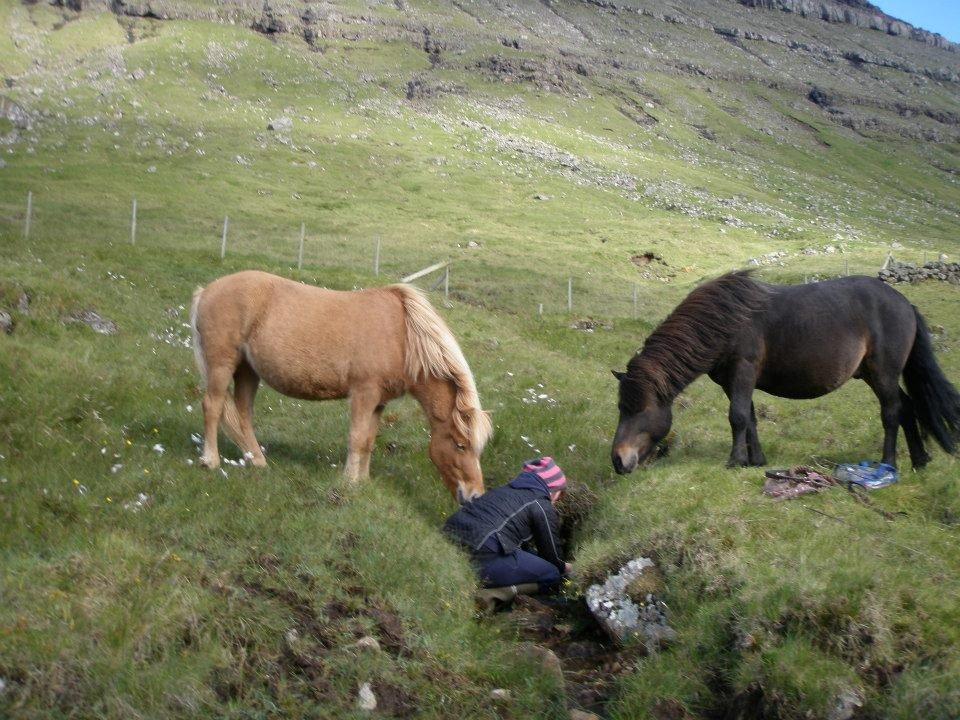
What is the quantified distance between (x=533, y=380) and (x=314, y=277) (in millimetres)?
8852

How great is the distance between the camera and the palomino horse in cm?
966

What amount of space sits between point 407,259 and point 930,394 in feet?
96.3

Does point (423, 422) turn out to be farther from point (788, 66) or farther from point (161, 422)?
point (788, 66)

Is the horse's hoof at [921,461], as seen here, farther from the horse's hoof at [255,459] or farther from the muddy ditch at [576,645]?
the horse's hoof at [255,459]

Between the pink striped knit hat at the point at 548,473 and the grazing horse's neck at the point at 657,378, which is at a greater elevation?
the grazing horse's neck at the point at 657,378

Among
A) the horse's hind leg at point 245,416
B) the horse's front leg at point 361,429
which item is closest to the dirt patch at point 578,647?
the horse's front leg at point 361,429

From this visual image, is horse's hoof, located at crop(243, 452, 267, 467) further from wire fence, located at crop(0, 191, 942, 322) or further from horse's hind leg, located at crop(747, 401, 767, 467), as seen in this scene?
wire fence, located at crop(0, 191, 942, 322)

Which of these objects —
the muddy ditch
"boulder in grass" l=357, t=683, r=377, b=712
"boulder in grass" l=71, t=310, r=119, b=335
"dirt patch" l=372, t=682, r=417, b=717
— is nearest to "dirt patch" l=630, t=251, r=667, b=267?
"boulder in grass" l=71, t=310, r=119, b=335

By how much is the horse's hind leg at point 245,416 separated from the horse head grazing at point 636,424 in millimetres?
4358

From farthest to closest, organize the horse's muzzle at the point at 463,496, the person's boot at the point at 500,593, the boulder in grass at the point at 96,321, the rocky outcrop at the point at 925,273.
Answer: the rocky outcrop at the point at 925,273 → the boulder in grass at the point at 96,321 → the horse's muzzle at the point at 463,496 → the person's boot at the point at 500,593

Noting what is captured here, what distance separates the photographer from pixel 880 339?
1035cm

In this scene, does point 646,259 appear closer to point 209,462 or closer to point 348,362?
point 348,362

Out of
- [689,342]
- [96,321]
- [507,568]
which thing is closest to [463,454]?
[507,568]

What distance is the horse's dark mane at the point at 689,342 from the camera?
1041 cm
